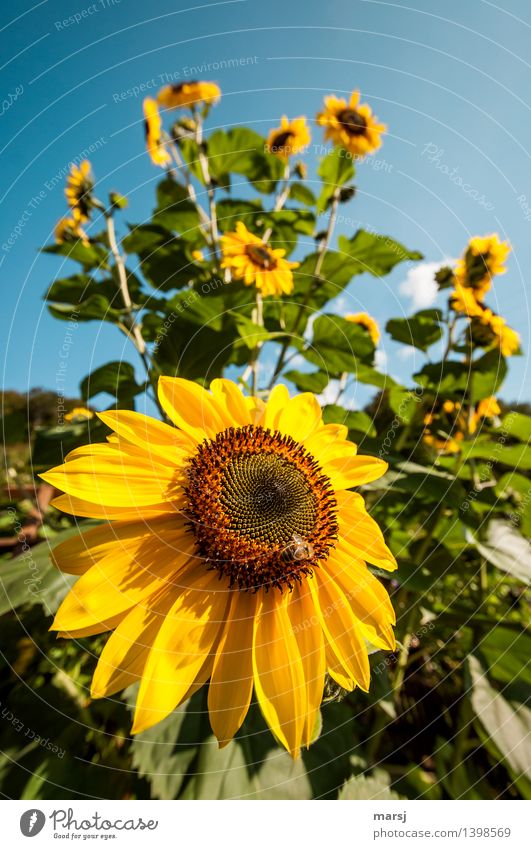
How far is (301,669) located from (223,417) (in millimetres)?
272

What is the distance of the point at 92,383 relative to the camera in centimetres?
83

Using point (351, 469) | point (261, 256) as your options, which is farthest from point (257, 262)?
point (351, 469)

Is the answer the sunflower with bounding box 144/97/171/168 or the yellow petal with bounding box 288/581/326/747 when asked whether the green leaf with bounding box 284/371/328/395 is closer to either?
the yellow petal with bounding box 288/581/326/747

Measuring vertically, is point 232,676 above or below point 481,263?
below

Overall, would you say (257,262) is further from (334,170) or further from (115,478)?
(115,478)

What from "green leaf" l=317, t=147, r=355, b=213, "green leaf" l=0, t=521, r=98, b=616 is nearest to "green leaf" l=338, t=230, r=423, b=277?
"green leaf" l=317, t=147, r=355, b=213

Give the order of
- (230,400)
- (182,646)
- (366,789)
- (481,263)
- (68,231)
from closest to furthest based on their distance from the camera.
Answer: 1. (182,646)
2. (230,400)
3. (366,789)
4. (68,231)
5. (481,263)

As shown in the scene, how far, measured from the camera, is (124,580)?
41 cm

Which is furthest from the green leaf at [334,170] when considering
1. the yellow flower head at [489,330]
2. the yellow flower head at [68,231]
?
the yellow flower head at [68,231]

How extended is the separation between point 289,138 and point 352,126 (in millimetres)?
171

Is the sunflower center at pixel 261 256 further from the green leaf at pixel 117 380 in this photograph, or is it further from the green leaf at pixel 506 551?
the green leaf at pixel 506 551

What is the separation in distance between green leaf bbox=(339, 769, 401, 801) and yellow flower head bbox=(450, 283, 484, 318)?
891 millimetres
